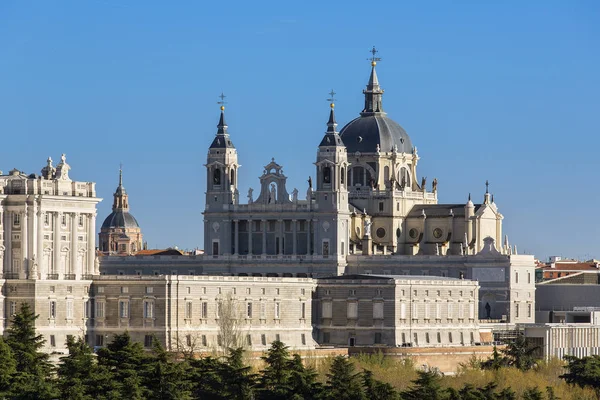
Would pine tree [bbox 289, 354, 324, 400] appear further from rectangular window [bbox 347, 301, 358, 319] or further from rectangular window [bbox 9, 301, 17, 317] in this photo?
rectangular window [bbox 347, 301, 358, 319]

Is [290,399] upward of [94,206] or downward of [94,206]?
downward

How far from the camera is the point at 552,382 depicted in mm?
165125

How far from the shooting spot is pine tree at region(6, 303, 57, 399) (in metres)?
134

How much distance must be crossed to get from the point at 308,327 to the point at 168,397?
4098cm

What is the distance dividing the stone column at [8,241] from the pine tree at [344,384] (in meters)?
26.5

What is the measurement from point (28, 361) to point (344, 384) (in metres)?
17.2

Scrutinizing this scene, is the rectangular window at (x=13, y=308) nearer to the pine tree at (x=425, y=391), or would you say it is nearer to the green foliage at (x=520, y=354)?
the pine tree at (x=425, y=391)

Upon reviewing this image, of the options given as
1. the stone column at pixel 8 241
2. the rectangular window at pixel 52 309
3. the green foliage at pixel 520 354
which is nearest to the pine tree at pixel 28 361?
the rectangular window at pixel 52 309

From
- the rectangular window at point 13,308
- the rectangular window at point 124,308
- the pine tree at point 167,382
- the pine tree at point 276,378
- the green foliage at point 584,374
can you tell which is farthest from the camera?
the rectangular window at point 124,308

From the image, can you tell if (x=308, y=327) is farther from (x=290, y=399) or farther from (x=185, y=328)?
(x=290, y=399)

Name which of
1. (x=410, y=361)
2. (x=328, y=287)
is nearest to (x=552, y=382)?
(x=410, y=361)

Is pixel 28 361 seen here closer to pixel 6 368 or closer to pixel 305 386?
pixel 6 368

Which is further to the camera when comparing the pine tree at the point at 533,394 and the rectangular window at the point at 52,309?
the rectangular window at the point at 52,309

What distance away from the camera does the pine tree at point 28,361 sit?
13450cm
